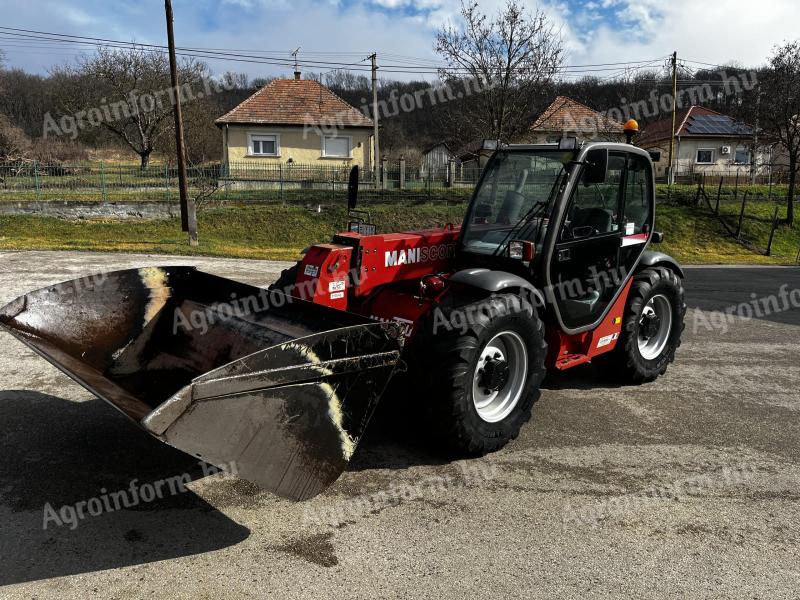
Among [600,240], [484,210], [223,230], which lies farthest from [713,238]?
[484,210]

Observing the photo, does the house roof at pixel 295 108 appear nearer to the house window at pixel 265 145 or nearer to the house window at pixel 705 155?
the house window at pixel 265 145

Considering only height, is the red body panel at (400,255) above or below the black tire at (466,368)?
above

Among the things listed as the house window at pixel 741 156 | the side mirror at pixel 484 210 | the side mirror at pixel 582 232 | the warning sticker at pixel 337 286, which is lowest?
the warning sticker at pixel 337 286

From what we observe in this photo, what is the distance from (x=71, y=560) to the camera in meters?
3.04

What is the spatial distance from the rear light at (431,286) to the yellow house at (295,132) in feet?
87.6

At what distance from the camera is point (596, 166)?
454cm

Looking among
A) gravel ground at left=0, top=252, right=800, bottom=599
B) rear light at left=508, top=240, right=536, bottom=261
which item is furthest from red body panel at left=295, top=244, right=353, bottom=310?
rear light at left=508, top=240, right=536, bottom=261

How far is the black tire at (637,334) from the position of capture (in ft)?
18.3

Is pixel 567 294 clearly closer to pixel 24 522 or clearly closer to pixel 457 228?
pixel 457 228

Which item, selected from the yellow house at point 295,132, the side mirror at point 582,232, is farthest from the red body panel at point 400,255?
the yellow house at point 295,132

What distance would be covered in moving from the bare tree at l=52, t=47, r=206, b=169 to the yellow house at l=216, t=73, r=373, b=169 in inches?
208

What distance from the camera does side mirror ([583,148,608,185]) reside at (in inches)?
178

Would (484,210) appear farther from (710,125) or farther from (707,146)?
(710,125)

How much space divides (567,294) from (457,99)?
2017 cm
